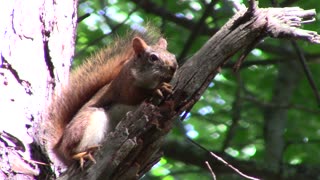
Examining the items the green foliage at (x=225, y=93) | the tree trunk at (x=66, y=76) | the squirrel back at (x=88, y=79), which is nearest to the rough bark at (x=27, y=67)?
the tree trunk at (x=66, y=76)

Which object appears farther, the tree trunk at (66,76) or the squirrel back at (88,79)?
the squirrel back at (88,79)

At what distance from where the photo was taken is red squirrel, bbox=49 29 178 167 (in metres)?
3.00

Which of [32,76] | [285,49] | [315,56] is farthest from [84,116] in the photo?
[285,49]

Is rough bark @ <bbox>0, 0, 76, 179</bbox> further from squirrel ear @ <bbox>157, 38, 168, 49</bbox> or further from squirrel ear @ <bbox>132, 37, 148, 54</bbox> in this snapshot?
squirrel ear @ <bbox>157, 38, 168, 49</bbox>

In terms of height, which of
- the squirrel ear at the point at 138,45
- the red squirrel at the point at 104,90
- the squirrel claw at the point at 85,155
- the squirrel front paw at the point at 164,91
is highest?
the squirrel ear at the point at 138,45

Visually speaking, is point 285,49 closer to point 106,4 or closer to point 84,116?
point 106,4

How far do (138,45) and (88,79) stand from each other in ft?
1.00

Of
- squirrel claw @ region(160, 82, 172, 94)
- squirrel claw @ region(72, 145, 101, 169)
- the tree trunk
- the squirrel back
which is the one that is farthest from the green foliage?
squirrel claw @ region(160, 82, 172, 94)

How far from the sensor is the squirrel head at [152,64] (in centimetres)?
314

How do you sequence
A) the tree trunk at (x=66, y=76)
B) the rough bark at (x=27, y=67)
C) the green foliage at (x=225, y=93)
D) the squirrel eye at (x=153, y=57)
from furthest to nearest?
the green foliage at (x=225, y=93), the squirrel eye at (x=153, y=57), the rough bark at (x=27, y=67), the tree trunk at (x=66, y=76)

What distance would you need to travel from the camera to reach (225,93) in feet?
17.8

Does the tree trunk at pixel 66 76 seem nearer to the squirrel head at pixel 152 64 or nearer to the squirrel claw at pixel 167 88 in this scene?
the squirrel claw at pixel 167 88

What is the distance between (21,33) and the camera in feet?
9.75

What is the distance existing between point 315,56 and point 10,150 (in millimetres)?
2706
